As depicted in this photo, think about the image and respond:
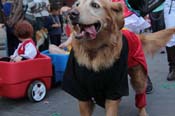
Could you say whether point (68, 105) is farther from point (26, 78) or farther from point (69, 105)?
point (26, 78)

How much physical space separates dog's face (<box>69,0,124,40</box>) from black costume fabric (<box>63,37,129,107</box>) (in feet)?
1.06

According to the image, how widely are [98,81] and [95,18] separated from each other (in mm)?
593

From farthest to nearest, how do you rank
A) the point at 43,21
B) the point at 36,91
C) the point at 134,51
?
the point at 43,21
the point at 36,91
the point at 134,51

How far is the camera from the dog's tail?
435 cm

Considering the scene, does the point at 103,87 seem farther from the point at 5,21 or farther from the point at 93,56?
the point at 5,21

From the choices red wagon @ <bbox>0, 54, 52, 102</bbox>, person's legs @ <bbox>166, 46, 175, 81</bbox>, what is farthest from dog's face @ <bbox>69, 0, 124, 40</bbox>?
person's legs @ <bbox>166, 46, 175, 81</bbox>

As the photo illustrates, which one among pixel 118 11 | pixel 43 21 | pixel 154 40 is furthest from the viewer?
pixel 43 21

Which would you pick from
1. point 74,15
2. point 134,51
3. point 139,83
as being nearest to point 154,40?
point 134,51

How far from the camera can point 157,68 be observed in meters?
6.76

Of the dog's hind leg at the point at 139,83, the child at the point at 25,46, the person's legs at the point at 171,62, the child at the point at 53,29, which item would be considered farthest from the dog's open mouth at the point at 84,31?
the child at the point at 53,29

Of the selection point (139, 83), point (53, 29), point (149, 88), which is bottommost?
point (149, 88)

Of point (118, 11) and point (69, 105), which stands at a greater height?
point (118, 11)

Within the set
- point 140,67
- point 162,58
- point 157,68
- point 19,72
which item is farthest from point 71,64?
point 162,58

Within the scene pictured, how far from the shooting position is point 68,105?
4.91 metres
